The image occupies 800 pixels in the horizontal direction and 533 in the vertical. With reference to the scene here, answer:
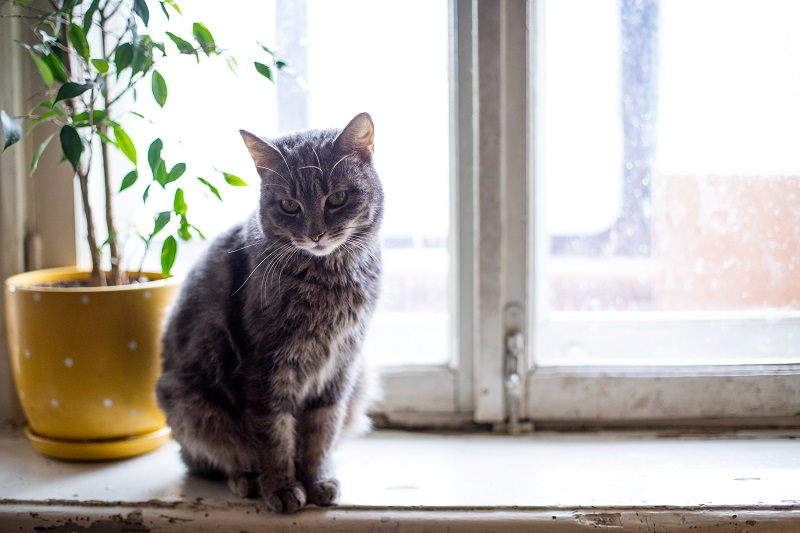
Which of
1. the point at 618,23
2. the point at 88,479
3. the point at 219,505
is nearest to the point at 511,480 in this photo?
the point at 219,505

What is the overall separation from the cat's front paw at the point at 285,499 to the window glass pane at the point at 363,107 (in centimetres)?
41

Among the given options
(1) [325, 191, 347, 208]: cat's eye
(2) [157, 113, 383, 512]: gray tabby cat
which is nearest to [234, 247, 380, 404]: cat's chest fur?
(2) [157, 113, 383, 512]: gray tabby cat

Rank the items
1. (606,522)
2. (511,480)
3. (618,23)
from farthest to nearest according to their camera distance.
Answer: (618,23) < (511,480) < (606,522)

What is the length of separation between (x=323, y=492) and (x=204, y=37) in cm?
85

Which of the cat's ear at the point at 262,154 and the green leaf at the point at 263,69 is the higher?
the green leaf at the point at 263,69

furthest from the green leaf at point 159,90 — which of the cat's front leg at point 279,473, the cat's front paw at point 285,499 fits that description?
the cat's front paw at point 285,499

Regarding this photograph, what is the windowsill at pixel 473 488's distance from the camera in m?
1.18

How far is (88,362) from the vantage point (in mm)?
1291

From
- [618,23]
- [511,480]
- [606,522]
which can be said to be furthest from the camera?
[618,23]

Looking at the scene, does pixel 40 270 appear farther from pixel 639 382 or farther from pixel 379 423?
pixel 639 382

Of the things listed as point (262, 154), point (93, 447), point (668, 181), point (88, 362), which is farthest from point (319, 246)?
point (668, 181)

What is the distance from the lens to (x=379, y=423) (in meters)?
1.58

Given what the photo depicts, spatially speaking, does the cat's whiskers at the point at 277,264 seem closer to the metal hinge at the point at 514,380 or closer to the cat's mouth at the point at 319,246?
the cat's mouth at the point at 319,246

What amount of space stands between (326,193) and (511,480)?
25.4 inches
